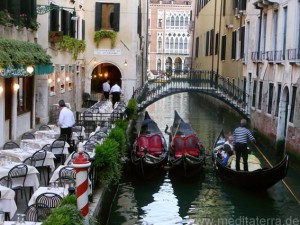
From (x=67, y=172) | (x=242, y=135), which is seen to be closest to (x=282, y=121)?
(x=242, y=135)

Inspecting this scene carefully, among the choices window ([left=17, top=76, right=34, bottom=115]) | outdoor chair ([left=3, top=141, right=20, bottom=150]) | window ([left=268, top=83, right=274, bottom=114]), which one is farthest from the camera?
window ([left=268, top=83, right=274, bottom=114])

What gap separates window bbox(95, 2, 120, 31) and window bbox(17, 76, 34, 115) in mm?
7205

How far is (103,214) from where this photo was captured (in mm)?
8750

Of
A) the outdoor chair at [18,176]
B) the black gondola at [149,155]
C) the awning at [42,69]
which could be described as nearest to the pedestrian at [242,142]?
the black gondola at [149,155]

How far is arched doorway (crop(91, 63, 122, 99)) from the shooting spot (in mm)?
24862

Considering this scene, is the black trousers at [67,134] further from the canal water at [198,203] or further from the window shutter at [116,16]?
the window shutter at [116,16]

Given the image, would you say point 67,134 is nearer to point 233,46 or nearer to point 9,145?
point 9,145

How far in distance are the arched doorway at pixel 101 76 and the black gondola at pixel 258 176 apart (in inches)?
505

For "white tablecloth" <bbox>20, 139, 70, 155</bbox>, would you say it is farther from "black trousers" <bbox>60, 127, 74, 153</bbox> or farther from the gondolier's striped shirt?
the gondolier's striped shirt

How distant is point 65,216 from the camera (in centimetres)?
530

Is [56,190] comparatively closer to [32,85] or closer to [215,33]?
[32,85]

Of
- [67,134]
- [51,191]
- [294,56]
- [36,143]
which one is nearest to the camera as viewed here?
[51,191]

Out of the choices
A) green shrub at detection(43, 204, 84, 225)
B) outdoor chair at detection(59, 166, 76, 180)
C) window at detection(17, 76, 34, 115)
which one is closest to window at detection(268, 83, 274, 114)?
window at detection(17, 76, 34, 115)

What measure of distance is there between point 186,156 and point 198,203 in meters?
1.50
